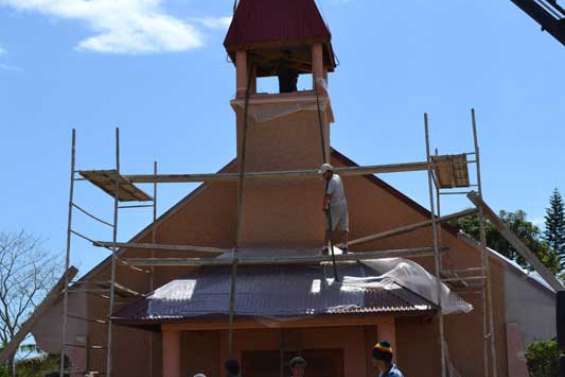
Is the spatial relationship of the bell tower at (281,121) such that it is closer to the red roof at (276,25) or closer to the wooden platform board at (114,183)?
the red roof at (276,25)

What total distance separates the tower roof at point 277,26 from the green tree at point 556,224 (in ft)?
119

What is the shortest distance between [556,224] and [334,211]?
130 ft

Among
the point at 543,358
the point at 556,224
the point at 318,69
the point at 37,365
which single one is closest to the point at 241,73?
the point at 318,69

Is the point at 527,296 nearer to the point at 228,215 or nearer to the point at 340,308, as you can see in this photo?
the point at 340,308

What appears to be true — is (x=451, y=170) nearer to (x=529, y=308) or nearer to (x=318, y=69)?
(x=529, y=308)

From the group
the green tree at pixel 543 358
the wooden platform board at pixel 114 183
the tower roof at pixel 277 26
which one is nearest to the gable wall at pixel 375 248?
the green tree at pixel 543 358

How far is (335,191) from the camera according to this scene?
50.5ft

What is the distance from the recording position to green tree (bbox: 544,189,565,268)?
2009 inches

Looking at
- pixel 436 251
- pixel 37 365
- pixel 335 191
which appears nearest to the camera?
pixel 436 251

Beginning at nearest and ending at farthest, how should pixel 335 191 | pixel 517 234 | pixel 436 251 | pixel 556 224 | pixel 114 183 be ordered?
pixel 436 251
pixel 335 191
pixel 114 183
pixel 517 234
pixel 556 224

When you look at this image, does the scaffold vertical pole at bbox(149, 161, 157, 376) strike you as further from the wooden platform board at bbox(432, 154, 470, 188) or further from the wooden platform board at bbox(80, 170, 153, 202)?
the wooden platform board at bbox(432, 154, 470, 188)

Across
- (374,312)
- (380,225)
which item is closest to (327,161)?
(380,225)

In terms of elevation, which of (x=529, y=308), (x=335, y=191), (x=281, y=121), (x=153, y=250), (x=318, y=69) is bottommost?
(x=529, y=308)

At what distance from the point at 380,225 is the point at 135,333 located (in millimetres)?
5029
